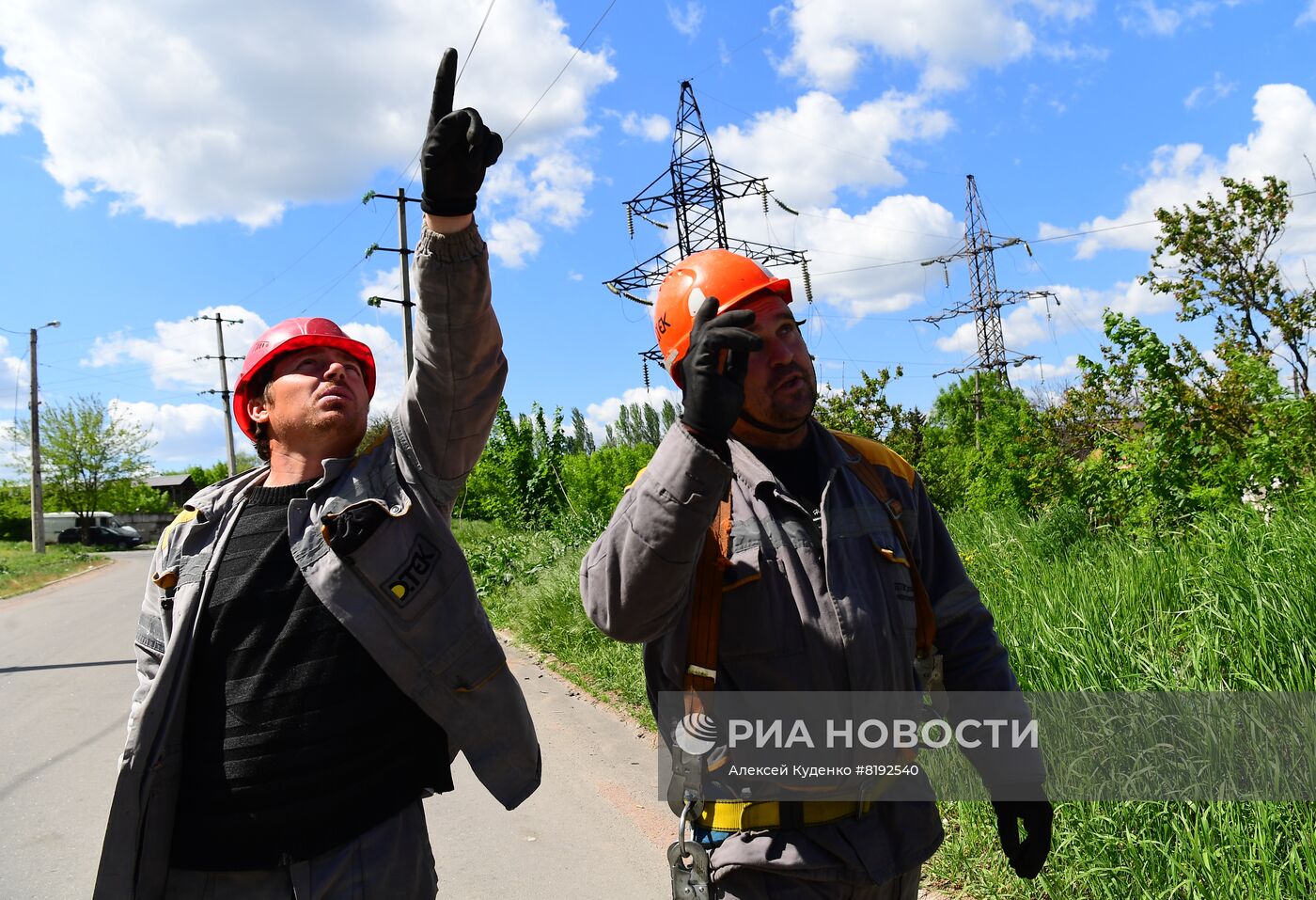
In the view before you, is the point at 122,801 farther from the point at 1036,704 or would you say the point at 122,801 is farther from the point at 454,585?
the point at 1036,704

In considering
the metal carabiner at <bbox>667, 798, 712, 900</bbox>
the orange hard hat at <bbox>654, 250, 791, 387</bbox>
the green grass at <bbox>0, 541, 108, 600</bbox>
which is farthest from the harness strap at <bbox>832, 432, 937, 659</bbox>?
the green grass at <bbox>0, 541, 108, 600</bbox>

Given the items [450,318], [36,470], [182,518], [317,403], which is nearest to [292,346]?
[317,403]

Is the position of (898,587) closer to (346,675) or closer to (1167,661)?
(346,675)

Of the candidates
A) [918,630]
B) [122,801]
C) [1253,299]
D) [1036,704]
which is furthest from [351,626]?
[1253,299]

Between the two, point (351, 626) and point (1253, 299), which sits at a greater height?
point (1253, 299)

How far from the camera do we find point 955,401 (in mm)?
23797

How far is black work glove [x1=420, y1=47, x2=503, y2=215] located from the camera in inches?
76.0

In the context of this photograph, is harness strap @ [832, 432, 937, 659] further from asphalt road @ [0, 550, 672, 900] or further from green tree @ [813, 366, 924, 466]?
green tree @ [813, 366, 924, 466]

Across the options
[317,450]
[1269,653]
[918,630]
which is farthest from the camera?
[1269,653]

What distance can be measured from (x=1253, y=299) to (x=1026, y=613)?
18.1 feet

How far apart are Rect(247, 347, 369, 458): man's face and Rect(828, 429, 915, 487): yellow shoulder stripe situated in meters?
1.28

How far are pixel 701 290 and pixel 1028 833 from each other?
1551mm

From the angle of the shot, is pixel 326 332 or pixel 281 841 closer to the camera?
pixel 281 841

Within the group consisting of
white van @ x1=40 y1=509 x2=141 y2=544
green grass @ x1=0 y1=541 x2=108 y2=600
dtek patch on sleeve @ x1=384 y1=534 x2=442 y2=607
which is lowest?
dtek patch on sleeve @ x1=384 y1=534 x2=442 y2=607
